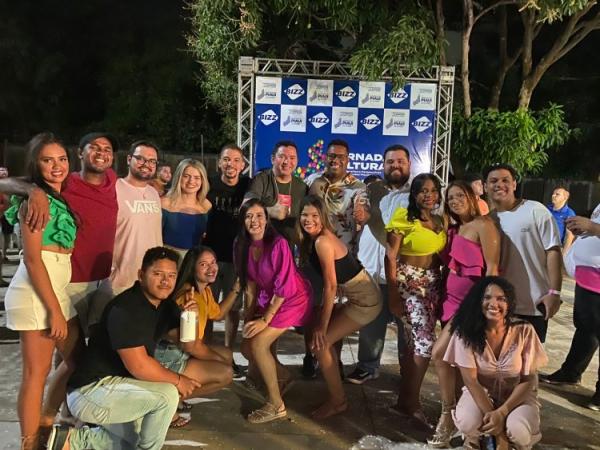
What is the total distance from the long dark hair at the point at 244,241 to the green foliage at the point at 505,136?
5.58 metres

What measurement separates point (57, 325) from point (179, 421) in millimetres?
1124

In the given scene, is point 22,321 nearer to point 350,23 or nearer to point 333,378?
point 333,378

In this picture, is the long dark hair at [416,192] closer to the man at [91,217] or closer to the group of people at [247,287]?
the group of people at [247,287]

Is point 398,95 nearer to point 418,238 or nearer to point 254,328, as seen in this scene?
point 418,238

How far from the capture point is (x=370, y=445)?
3236 millimetres

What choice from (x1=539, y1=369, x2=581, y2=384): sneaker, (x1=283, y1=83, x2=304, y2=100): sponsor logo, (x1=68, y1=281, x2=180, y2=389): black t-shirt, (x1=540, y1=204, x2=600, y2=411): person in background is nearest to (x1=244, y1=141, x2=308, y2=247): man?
(x1=68, y1=281, x2=180, y2=389): black t-shirt

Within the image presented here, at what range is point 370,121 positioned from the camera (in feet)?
24.9

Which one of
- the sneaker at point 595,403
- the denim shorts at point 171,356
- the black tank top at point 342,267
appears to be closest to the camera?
the denim shorts at point 171,356

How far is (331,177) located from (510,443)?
2243 millimetres

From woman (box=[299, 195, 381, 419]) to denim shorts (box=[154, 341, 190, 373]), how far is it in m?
0.83

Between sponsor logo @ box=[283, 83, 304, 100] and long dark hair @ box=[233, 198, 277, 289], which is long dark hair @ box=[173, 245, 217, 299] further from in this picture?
sponsor logo @ box=[283, 83, 304, 100]

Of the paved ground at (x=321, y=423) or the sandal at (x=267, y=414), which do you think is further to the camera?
the sandal at (x=267, y=414)

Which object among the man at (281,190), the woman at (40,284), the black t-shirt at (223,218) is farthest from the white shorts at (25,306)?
the man at (281,190)

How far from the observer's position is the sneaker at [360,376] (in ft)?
13.7
